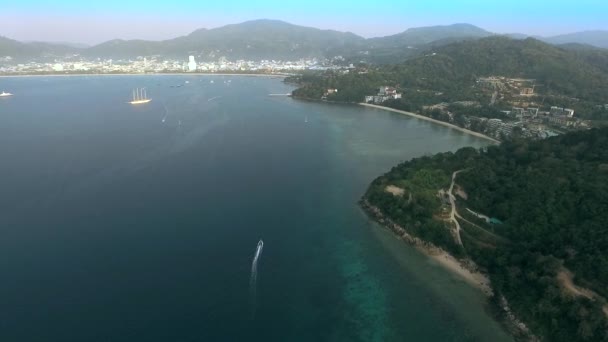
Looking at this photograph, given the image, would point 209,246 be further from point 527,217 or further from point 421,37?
point 421,37

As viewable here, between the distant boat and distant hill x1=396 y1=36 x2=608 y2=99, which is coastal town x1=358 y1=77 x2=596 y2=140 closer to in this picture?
distant hill x1=396 y1=36 x2=608 y2=99

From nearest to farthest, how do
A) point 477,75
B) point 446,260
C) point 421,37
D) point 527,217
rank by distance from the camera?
point 446,260, point 527,217, point 477,75, point 421,37

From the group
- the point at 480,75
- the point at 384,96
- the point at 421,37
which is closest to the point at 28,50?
the point at 384,96

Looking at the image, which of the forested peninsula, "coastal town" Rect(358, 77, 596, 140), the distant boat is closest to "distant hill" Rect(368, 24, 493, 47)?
"coastal town" Rect(358, 77, 596, 140)

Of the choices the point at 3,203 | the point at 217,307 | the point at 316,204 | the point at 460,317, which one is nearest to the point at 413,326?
the point at 460,317

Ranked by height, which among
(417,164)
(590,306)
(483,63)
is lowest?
(590,306)

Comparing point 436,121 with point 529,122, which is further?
point 436,121

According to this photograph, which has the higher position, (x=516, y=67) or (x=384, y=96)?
(x=516, y=67)

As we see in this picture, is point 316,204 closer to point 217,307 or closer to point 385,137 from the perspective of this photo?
point 217,307
